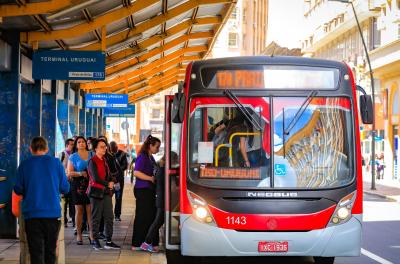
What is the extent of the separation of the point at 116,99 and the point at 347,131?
21.9 metres

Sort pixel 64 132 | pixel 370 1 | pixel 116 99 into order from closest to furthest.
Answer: pixel 64 132, pixel 116 99, pixel 370 1

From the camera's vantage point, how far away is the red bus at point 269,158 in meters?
10.9

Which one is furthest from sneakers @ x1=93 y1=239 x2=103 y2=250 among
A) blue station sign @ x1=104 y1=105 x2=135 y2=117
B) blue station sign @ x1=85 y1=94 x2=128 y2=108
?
blue station sign @ x1=104 y1=105 x2=135 y2=117

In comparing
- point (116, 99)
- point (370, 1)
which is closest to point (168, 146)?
point (116, 99)

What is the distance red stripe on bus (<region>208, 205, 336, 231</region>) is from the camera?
10.9 m

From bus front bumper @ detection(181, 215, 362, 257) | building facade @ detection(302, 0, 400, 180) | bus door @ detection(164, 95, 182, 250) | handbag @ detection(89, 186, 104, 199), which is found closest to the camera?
bus front bumper @ detection(181, 215, 362, 257)

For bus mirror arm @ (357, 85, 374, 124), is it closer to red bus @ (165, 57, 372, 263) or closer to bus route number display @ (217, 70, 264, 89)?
red bus @ (165, 57, 372, 263)

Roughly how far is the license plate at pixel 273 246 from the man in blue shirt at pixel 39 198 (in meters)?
2.96

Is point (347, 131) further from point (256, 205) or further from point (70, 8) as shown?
point (70, 8)

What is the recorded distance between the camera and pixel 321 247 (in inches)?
428

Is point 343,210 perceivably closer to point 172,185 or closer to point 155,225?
point 172,185

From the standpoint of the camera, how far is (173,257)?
42.3ft

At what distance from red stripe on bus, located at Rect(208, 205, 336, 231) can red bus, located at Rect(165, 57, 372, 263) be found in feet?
0.04

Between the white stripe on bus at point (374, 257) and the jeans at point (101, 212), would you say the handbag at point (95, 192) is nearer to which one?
the jeans at point (101, 212)
